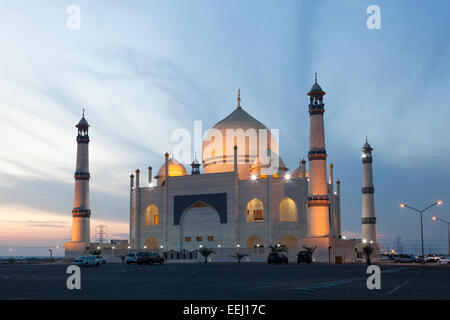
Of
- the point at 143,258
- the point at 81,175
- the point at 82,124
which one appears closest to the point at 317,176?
the point at 143,258

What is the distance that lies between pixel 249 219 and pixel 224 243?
13.7 ft

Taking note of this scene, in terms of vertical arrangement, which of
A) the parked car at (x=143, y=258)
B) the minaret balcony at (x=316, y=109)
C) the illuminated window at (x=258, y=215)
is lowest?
the parked car at (x=143, y=258)

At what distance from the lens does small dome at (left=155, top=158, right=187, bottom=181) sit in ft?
251

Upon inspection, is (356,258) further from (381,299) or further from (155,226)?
(381,299)

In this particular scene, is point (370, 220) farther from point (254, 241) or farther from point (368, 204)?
point (254, 241)

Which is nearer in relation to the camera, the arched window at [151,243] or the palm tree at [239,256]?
the palm tree at [239,256]

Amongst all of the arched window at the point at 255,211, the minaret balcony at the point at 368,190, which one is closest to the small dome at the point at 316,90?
the arched window at the point at 255,211

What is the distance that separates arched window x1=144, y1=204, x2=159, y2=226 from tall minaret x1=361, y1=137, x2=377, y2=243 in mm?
28899

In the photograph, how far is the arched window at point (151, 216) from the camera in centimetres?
7195

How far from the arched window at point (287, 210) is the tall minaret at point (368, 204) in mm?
15209

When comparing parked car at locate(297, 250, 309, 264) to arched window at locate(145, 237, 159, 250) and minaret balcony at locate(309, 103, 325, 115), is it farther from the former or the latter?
arched window at locate(145, 237, 159, 250)

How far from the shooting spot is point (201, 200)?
2655 inches

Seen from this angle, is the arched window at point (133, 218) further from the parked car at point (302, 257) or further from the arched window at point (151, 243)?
the parked car at point (302, 257)

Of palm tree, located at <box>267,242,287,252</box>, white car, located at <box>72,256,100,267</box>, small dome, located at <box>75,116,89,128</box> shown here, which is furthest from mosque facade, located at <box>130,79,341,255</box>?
white car, located at <box>72,256,100,267</box>
